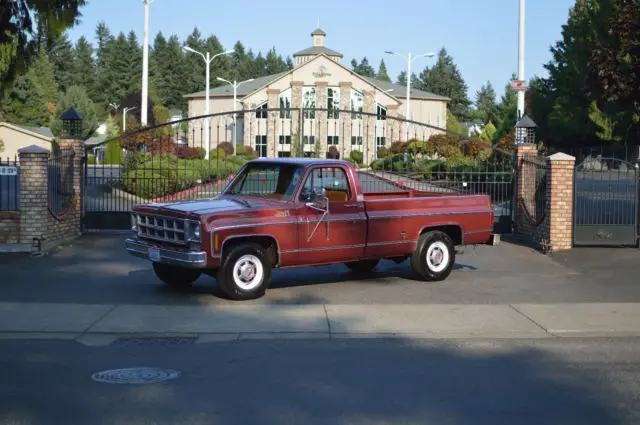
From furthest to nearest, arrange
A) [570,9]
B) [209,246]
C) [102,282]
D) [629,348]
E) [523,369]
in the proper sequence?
[570,9], [102,282], [209,246], [629,348], [523,369]

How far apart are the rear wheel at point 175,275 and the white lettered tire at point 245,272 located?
1157 millimetres

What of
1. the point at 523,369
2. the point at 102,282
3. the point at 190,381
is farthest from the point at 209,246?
the point at 523,369

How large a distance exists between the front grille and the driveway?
0.88 metres

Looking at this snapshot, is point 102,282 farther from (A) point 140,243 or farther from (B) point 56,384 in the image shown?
(B) point 56,384

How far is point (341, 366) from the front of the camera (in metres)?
8.17

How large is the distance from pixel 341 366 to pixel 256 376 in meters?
0.89

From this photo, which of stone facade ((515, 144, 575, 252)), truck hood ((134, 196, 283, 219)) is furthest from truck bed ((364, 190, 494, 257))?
stone facade ((515, 144, 575, 252))

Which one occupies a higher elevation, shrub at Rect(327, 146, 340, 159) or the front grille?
shrub at Rect(327, 146, 340, 159)

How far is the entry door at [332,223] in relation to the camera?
40.0 ft

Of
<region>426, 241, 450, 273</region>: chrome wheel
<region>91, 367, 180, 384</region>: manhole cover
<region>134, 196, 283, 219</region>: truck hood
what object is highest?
<region>134, 196, 283, 219</region>: truck hood

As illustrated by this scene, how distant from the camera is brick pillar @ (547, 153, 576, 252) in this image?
1688cm

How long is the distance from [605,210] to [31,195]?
1151 cm

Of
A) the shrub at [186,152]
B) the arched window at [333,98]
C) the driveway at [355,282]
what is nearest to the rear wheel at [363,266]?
the driveway at [355,282]

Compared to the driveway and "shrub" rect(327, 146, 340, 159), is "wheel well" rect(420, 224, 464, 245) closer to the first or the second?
the driveway
